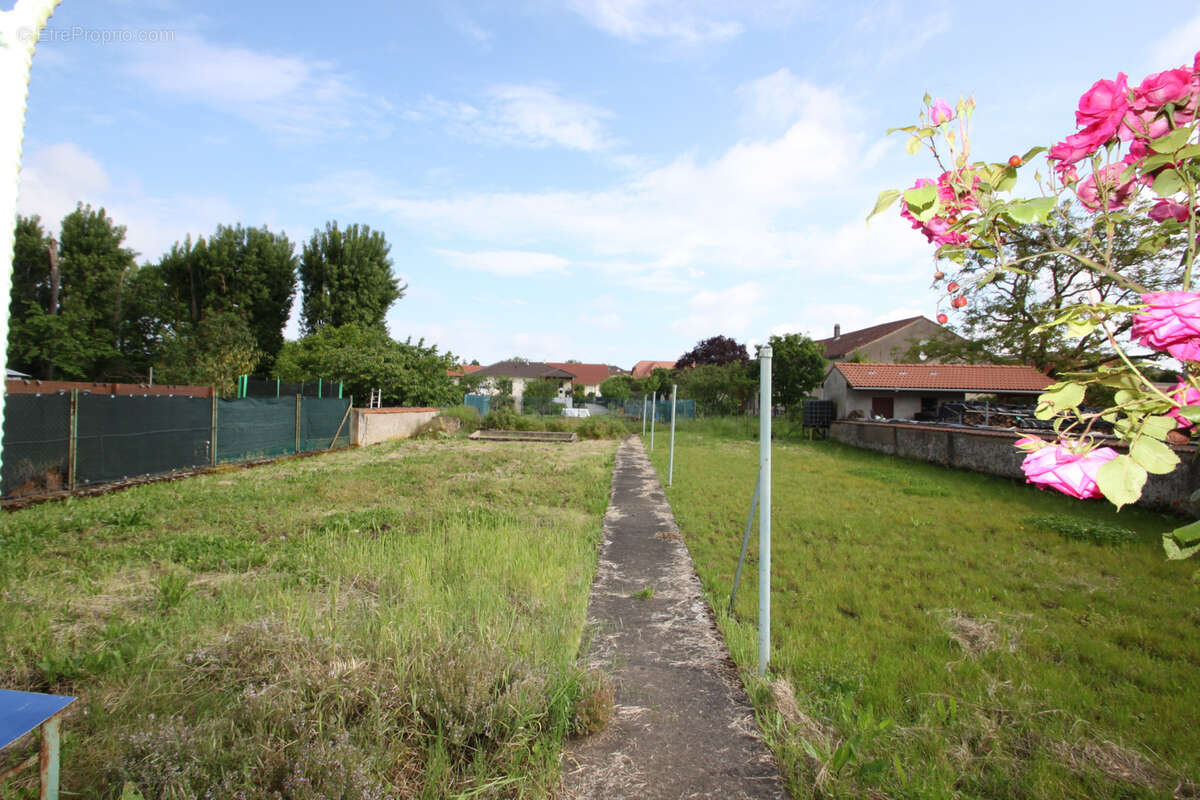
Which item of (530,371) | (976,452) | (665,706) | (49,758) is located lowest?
(665,706)

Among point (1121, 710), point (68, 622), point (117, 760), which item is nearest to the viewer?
point (117, 760)

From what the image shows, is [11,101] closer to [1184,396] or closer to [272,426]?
[1184,396]

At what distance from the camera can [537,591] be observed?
3693 mm

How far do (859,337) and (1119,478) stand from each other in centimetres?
4522

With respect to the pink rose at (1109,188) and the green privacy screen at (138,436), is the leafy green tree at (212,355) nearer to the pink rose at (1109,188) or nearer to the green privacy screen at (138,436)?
the green privacy screen at (138,436)

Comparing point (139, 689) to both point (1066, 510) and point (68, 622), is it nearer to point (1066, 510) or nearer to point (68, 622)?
point (68, 622)

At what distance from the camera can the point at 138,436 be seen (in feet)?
27.6

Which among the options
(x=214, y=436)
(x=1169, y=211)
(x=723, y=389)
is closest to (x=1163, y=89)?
(x=1169, y=211)

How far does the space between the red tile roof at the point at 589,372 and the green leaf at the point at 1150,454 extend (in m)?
73.4

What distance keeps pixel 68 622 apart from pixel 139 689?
49.0 inches

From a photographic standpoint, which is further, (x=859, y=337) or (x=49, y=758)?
(x=859, y=337)

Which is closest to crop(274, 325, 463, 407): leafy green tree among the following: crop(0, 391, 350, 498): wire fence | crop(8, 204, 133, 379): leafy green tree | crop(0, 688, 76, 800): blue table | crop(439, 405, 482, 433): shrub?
crop(439, 405, 482, 433): shrub

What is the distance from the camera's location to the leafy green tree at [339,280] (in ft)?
103

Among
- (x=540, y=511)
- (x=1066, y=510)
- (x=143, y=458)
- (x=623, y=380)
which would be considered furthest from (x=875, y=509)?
(x=623, y=380)
